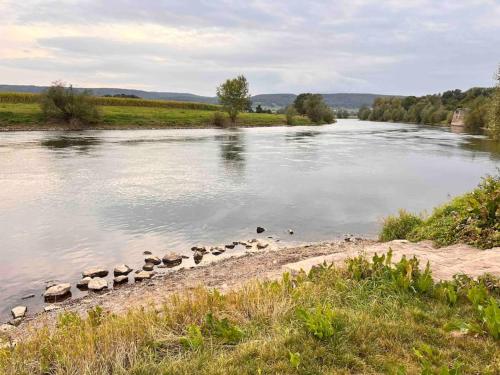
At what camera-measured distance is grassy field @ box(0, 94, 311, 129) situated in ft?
198

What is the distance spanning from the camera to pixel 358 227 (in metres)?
16.1

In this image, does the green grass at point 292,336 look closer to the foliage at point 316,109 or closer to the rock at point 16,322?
the rock at point 16,322

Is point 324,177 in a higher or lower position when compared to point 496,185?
lower

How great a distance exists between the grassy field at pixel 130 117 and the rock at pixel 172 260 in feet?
186

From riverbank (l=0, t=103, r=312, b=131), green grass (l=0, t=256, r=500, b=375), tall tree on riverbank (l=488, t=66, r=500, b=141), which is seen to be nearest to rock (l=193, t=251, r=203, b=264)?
green grass (l=0, t=256, r=500, b=375)

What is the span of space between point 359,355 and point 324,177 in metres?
23.2

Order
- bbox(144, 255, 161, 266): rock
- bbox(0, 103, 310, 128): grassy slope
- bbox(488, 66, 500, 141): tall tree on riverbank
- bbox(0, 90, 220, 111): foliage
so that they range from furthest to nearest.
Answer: bbox(0, 90, 220, 111): foliage, bbox(0, 103, 310, 128): grassy slope, bbox(488, 66, 500, 141): tall tree on riverbank, bbox(144, 255, 161, 266): rock

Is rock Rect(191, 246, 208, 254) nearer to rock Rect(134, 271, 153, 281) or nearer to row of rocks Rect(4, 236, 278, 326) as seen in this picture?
row of rocks Rect(4, 236, 278, 326)

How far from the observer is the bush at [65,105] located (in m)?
60.9

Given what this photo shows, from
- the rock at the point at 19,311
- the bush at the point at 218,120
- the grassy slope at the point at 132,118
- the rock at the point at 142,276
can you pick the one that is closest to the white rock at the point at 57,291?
the rock at the point at 19,311

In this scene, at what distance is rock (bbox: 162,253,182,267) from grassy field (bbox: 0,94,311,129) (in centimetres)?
5657

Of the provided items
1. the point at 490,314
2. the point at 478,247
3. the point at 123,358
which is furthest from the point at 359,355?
the point at 478,247

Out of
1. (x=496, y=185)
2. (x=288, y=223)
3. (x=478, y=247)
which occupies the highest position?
(x=496, y=185)

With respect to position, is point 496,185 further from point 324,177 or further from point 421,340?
point 324,177
